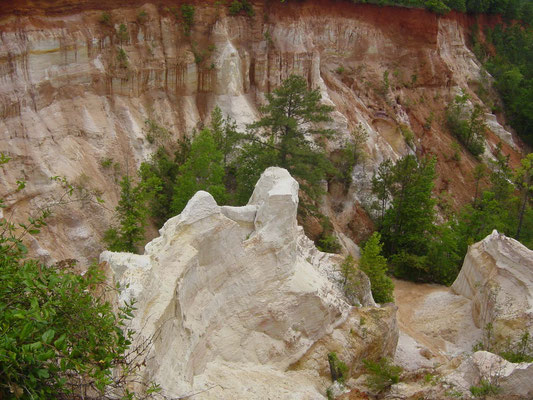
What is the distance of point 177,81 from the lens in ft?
84.7

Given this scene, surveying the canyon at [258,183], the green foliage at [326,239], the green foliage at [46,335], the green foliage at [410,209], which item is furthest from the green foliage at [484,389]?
the green foliage at [410,209]

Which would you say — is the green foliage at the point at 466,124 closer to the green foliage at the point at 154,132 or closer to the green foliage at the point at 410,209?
the green foliage at the point at 410,209

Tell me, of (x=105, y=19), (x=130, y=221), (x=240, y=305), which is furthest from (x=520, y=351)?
(x=105, y=19)

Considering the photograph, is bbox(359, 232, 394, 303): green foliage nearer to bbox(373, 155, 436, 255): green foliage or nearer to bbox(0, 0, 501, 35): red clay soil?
bbox(373, 155, 436, 255): green foliage

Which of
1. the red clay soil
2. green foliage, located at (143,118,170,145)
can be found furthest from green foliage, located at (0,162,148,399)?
the red clay soil

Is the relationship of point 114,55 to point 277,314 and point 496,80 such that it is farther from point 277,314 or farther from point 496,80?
point 496,80

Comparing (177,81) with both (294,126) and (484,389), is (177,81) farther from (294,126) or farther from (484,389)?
(484,389)

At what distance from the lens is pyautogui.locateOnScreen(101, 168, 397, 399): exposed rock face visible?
879 cm

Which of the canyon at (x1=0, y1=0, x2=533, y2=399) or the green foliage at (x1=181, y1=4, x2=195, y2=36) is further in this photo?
the green foliage at (x1=181, y1=4, x2=195, y2=36)

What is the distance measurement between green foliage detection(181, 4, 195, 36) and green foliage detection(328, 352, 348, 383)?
19967mm

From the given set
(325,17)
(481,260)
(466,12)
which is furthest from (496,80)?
(481,260)

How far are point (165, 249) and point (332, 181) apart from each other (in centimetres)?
1861

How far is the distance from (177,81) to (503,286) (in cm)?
1823

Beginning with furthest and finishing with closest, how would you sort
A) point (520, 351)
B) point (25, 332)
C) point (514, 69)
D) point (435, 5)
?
point (514, 69)
point (435, 5)
point (520, 351)
point (25, 332)
